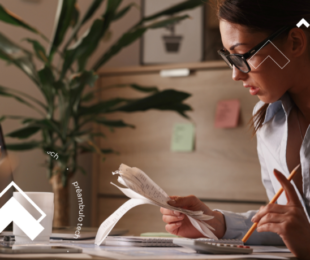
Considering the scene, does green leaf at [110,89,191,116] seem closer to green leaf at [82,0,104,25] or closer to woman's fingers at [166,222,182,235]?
green leaf at [82,0,104,25]

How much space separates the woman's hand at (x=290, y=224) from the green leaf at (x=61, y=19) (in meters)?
1.15

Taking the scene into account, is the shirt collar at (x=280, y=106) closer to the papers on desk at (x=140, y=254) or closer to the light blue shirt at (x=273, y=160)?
the light blue shirt at (x=273, y=160)

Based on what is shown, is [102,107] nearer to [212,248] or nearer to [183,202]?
[183,202]

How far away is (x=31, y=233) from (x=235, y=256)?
33 centimetres

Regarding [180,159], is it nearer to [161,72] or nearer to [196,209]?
[161,72]

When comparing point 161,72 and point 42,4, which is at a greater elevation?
point 42,4

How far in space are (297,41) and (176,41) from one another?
129cm

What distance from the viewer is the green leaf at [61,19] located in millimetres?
1617

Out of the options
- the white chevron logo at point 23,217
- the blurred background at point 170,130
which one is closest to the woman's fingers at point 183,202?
the white chevron logo at point 23,217

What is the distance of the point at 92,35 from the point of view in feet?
5.21

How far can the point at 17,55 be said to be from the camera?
62.9 inches

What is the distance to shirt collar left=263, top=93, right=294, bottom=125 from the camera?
1.02 m

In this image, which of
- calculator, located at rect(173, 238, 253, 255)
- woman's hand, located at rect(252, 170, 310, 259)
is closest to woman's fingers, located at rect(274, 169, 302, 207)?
woman's hand, located at rect(252, 170, 310, 259)

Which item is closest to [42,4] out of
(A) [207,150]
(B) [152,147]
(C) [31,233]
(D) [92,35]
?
(D) [92,35]
